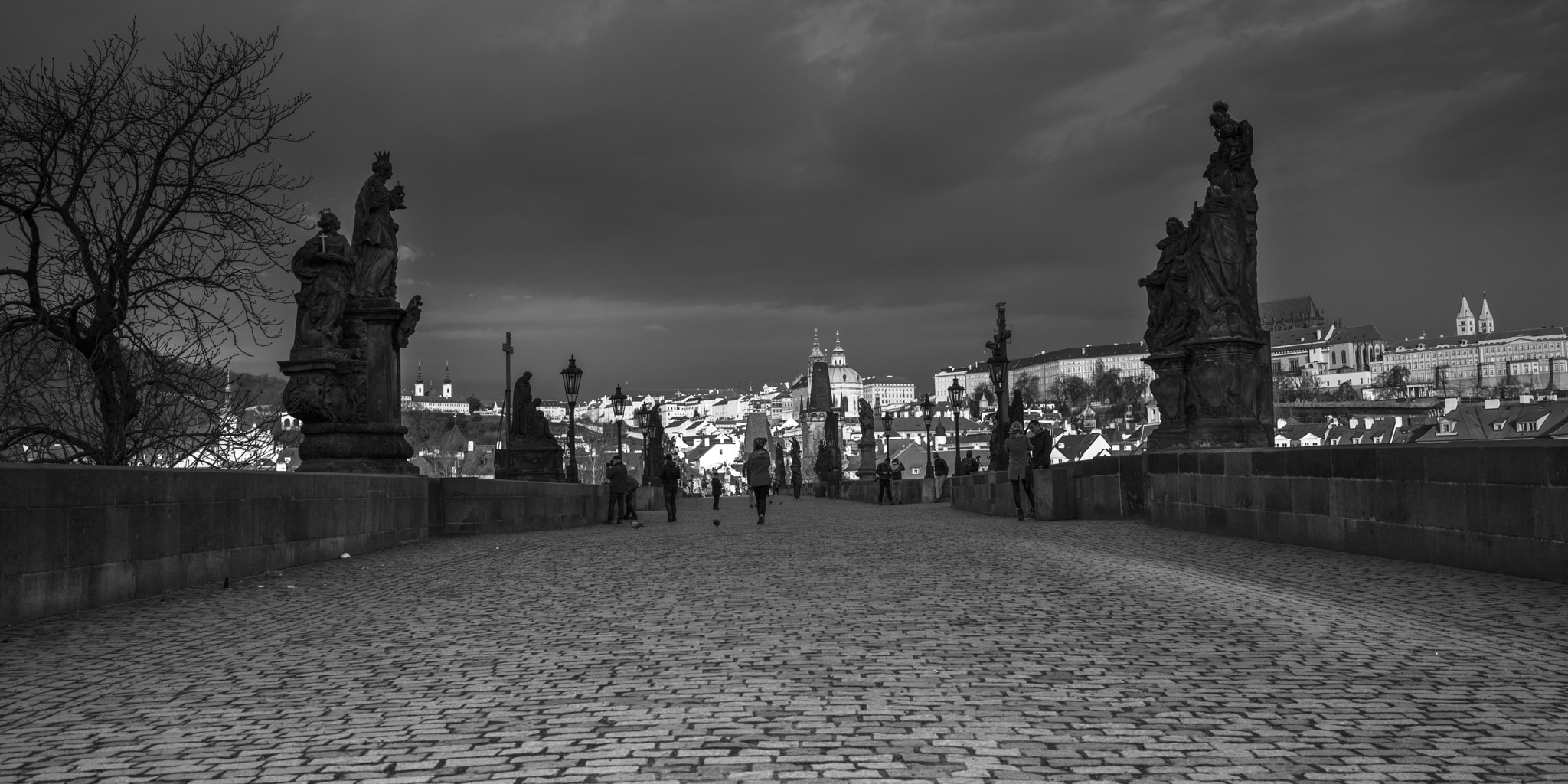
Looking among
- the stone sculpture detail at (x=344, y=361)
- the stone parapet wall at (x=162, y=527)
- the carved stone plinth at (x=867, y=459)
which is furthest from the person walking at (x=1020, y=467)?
the carved stone plinth at (x=867, y=459)

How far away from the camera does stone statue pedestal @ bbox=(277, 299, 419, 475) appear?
14852 millimetres

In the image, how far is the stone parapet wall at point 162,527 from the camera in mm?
8109

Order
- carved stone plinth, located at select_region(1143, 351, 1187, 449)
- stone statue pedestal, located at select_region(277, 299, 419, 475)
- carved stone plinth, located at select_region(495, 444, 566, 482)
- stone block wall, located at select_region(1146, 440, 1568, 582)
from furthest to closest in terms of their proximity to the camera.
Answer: carved stone plinth, located at select_region(495, 444, 566, 482) < carved stone plinth, located at select_region(1143, 351, 1187, 449) < stone statue pedestal, located at select_region(277, 299, 419, 475) < stone block wall, located at select_region(1146, 440, 1568, 582)

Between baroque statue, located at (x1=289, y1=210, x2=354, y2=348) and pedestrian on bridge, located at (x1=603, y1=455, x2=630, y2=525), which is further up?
baroque statue, located at (x1=289, y1=210, x2=354, y2=348)

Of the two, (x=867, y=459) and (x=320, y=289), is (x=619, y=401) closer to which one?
(x=867, y=459)

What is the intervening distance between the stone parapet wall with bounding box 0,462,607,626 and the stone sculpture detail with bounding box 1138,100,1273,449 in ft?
33.8

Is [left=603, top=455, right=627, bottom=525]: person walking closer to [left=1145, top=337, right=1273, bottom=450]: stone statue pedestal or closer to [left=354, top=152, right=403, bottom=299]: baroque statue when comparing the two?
[left=354, top=152, right=403, bottom=299]: baroque statue

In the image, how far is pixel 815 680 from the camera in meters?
5.81

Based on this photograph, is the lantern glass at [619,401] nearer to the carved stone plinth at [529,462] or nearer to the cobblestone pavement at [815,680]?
the carved stone plinth at [529,462]

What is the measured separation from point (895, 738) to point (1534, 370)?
220841 mm

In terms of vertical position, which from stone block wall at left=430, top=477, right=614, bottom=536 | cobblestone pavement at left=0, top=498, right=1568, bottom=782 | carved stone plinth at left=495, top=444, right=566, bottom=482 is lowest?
cobblestone pavement at left=0, top=498, right=1568, bottom=782

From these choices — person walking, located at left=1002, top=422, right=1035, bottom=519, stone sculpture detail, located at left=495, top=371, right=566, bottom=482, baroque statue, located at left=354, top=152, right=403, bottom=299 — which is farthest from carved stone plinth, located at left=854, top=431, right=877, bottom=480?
baroque statue, located at left=354, top=152, right=403, bottom=299

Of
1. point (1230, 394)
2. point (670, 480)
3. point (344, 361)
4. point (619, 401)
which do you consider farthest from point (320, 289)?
point (619, 401)

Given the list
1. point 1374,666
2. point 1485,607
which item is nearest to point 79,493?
point 1374,666
